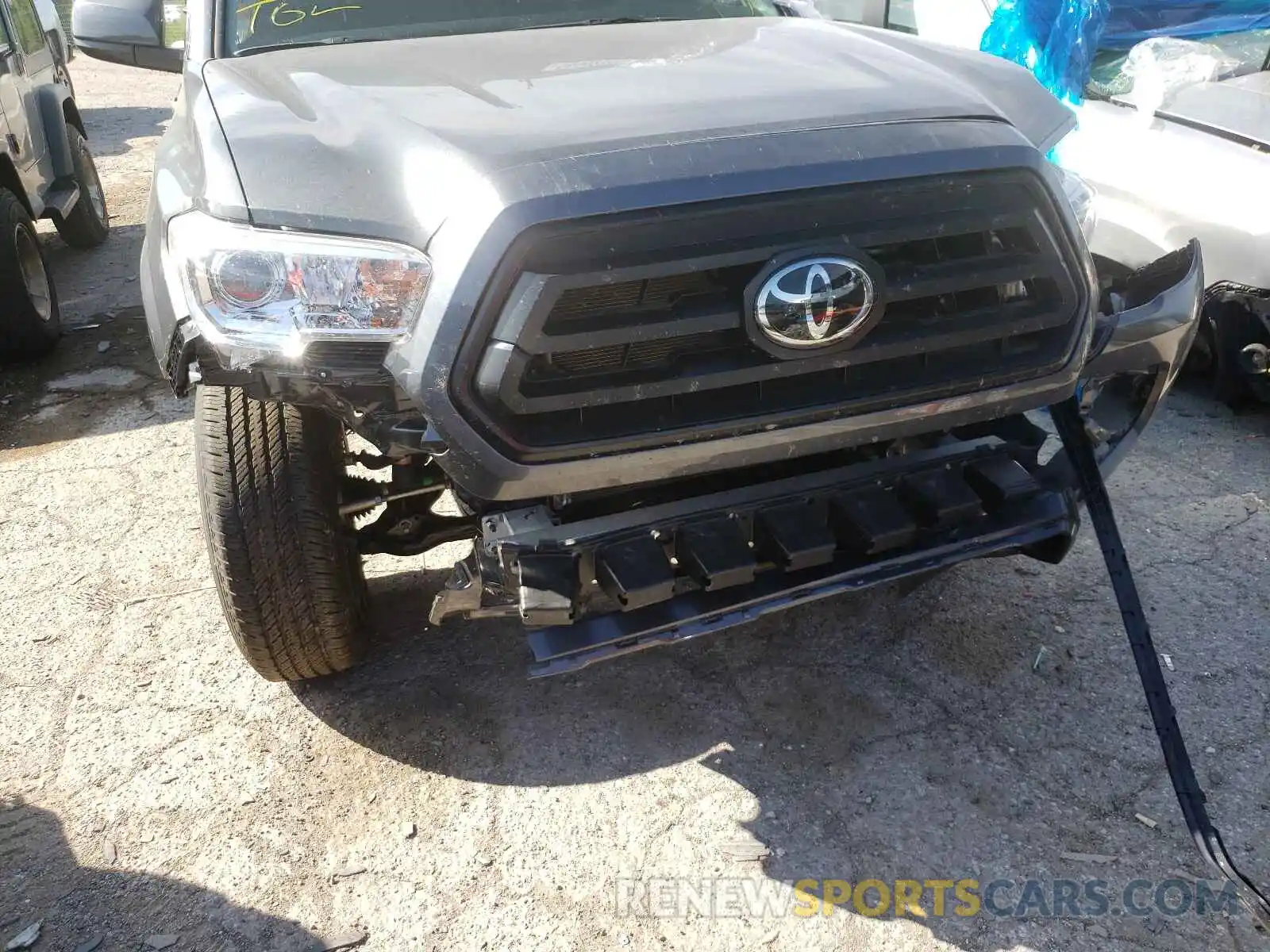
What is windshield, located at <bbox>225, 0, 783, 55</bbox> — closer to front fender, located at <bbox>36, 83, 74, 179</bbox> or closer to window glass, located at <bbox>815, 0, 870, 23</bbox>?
window glass, located at <bbox>815, 0, 870, 23</bbox>

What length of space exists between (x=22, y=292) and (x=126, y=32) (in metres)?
2.45

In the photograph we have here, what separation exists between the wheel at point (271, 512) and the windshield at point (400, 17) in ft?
3.48

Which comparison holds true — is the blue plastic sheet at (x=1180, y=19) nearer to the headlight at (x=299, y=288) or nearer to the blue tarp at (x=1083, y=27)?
the blue tarp at (x=1083, y=27)

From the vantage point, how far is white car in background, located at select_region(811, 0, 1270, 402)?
3.61m

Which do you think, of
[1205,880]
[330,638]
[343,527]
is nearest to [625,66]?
[343,527]

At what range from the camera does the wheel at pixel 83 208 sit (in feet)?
21.8

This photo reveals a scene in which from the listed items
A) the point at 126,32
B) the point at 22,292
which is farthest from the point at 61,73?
the point at 126,32

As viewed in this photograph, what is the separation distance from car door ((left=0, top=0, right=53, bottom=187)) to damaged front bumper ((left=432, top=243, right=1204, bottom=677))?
4969 mm

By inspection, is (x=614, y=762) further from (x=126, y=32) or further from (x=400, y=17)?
(x=126, y=32)

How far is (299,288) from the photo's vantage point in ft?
6.15

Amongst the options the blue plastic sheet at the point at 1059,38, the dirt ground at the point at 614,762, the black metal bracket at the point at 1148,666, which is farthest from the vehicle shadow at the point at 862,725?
the blue plastic sheet at the point at 1059,38

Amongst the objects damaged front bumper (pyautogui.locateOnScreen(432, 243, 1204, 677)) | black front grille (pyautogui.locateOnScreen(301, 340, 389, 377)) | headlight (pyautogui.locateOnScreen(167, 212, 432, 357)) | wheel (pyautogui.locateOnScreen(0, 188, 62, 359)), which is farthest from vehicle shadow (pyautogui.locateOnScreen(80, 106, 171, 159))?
damaged front bumper (pyautogui.locateOnScreen(432, 243, 1204, 677))

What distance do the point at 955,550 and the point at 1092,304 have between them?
23.4 inches

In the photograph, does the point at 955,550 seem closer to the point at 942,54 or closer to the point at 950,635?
the point at 950,635
